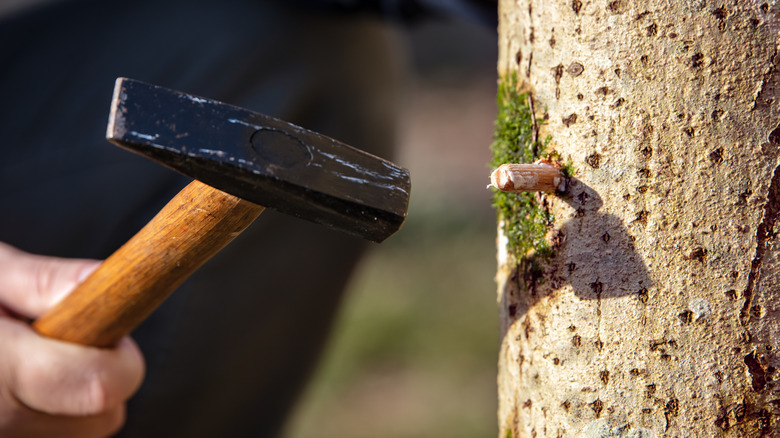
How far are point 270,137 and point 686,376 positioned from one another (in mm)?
699

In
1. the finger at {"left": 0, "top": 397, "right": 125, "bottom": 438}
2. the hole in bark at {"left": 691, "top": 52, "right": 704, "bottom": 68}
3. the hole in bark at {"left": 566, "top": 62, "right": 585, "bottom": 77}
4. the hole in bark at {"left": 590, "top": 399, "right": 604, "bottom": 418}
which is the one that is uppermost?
the hole in bark at {"left": 566, "top": 62, "right": 585, "bottom": 77}

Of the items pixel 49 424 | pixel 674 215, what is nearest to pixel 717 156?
pixel 674 215

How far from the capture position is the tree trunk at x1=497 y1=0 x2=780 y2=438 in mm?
756

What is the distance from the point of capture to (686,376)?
0.77 meters

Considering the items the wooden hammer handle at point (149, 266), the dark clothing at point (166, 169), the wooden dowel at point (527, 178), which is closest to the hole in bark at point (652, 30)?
the wooden dowel at point (527, 178)

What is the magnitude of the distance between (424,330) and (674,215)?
441 cm

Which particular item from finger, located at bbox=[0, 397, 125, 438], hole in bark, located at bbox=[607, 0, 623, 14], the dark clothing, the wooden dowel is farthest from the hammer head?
the dark clothing

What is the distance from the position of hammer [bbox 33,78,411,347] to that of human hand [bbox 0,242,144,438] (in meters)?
0.41

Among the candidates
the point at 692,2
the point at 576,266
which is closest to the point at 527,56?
the point at 692,2

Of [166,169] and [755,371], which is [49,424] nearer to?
[166,169]

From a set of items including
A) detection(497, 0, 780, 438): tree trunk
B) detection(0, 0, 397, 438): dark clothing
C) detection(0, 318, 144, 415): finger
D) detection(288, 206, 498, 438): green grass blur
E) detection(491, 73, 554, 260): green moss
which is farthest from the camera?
detection(288, 206, 498, 438): green grass blur

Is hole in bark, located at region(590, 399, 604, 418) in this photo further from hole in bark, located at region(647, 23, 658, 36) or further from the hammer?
hole in bark, located at region(647, 23, 658, 36)

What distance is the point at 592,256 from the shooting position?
32.1 inches

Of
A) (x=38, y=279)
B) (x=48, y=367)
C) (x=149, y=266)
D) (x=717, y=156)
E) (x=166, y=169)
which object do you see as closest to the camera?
(x=717, y=156)
